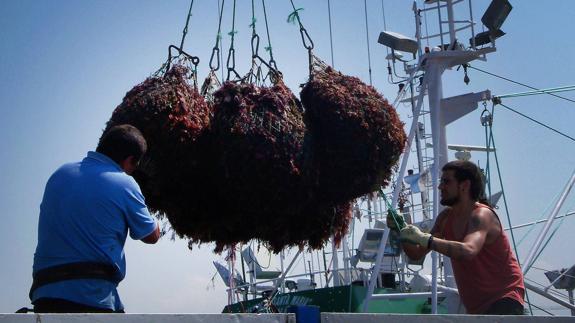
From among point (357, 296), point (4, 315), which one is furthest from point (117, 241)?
point (357, 296)

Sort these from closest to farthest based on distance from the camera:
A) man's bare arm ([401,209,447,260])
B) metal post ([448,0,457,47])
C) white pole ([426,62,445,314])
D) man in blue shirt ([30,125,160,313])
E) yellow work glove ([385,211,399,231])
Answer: man in blue shirt ([30,125,160,313]) → man's bare arm ([401,209,447,260]) → yellow work glove ([385,211,399,231]) → white pole ([426,62,445,314]) → metal post ([448,0,457,47])

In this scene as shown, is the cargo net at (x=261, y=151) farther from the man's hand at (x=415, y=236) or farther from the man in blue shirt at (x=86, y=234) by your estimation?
A: the man in blue shirt at (x=86, y=234)

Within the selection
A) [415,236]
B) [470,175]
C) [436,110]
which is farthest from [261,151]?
[436,110]

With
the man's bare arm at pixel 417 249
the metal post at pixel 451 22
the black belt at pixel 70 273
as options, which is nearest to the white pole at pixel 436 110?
the metal post at pixel 451 22

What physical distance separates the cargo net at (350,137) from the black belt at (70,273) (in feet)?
4.18

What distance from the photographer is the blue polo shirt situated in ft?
10.8

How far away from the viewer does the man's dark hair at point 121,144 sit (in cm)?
359

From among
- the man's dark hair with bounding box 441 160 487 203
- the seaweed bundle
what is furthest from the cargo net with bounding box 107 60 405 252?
the man's dark hair with bounding box 441 160 487 203

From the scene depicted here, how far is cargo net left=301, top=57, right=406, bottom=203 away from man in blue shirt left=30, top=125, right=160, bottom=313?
1022mm

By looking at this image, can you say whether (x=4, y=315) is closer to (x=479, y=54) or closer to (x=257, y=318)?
(x=257, y=318)

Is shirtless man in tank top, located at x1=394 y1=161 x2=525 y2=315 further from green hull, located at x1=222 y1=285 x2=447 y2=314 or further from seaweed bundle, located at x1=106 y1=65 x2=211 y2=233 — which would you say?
green hull, located at x1=222 y1=285 x2=447 y2=314

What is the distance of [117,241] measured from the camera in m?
3.43

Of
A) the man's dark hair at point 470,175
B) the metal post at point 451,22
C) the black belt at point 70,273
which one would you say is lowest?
the black belt at point 70,273

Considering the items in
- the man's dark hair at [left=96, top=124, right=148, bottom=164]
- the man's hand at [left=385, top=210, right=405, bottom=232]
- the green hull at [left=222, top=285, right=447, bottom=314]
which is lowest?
the green hull at [left=222, top=285, right=447, bottom=314]
